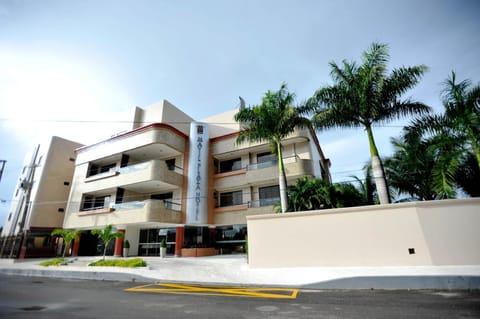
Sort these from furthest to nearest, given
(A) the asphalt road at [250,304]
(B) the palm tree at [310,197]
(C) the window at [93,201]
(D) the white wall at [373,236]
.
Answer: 1. (C) the window at [93,201]
2. (B) the palm tree at [310,197]
3. (D) the white wall at [373,236]
4. (A) the asphalt road at [250,304]

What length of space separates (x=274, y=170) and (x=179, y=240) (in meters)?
10.2

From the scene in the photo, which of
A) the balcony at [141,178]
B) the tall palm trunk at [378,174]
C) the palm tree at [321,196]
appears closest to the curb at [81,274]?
the balcony at [141,178]

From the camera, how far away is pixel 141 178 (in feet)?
66.4

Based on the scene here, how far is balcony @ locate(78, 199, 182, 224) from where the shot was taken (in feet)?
61.3

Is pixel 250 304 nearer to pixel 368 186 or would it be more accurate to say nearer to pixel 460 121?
pixel 460 121

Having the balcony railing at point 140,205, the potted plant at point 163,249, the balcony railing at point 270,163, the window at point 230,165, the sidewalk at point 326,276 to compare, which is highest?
the window at point 230,165

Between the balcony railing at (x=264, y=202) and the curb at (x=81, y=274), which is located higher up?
the balcony railing at (x=264, y=202)

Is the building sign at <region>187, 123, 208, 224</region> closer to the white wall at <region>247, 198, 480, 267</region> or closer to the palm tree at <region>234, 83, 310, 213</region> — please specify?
the palm tree at <region>234, 83, 310, 213</region>

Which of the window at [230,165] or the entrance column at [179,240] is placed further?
the window at [230,165]

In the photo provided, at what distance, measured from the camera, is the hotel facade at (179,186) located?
64.8 ft

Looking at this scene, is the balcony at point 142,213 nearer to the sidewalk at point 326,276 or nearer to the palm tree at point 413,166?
the sidewalk at point 326,276

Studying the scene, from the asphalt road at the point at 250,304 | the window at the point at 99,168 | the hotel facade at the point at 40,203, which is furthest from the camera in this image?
the window at the point at 99,168

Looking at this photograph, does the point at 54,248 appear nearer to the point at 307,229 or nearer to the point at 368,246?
the point at 307,229

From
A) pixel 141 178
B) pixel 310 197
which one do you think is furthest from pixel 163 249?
pixel 310 197
